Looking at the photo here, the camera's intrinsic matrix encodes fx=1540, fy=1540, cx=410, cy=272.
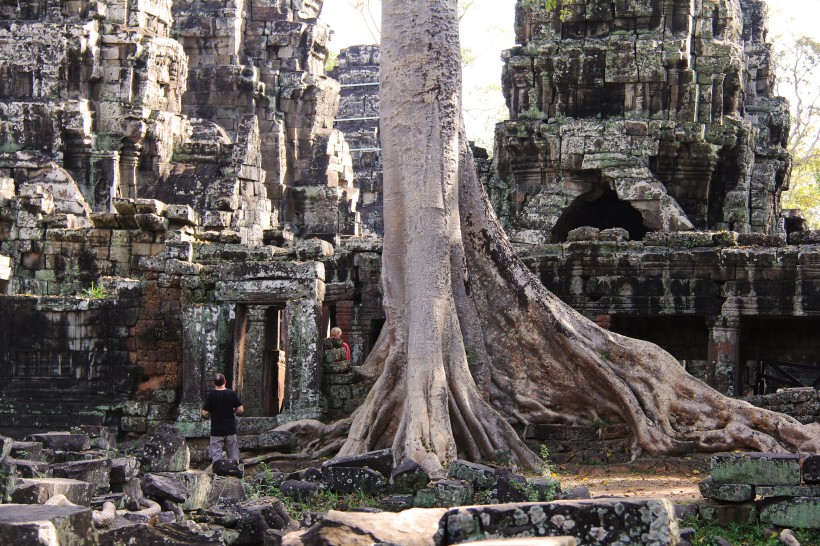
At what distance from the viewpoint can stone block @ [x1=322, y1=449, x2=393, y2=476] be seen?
35.6 feet

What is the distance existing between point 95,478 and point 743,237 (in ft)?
31.7

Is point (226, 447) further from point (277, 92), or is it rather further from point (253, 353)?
point (277, 92)

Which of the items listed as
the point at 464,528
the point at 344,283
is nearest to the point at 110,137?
the point at 344,283

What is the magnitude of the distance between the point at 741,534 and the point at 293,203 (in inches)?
924

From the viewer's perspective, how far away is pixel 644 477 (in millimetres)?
12031

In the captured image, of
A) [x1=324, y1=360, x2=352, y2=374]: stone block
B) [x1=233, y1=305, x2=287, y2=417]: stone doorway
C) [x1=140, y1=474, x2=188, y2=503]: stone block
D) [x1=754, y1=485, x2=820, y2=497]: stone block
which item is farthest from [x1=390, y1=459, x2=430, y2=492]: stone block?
[x1=233, y1=305, x2=287, y2=417]: stone doorway

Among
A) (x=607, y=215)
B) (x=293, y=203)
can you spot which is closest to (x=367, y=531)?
(x=607, y=215)

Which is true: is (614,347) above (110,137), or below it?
below

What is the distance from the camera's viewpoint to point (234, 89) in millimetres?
32844

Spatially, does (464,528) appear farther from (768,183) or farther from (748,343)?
(768,183)

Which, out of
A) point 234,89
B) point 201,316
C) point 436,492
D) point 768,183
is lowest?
point 436,492

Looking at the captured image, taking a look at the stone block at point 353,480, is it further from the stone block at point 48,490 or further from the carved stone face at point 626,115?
the carved stone face at point 626,115

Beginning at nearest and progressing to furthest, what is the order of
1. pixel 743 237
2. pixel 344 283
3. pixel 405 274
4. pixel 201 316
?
pixel 405 274 < pixel 201 316 < pixel 743 237 < pixel 344 283

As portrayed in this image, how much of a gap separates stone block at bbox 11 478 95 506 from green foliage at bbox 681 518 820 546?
3667 mm
